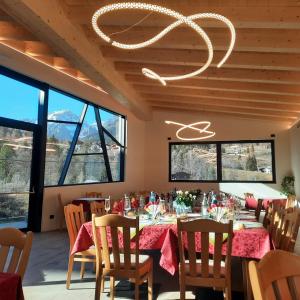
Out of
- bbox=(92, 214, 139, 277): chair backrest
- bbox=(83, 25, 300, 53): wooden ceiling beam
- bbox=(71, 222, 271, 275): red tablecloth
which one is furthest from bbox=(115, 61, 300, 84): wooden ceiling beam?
bbox=(92, 214, 139, 277): chair backrest

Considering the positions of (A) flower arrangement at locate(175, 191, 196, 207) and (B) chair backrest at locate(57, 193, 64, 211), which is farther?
(B) chair backrest at locate(57, 193, 64, 211)

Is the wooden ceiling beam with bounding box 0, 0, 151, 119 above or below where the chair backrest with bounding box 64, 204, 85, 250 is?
above

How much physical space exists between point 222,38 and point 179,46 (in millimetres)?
735

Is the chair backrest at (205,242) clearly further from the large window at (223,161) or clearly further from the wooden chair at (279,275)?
the large window at (223,161)

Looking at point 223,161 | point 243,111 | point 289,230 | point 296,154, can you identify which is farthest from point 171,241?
point 223,161

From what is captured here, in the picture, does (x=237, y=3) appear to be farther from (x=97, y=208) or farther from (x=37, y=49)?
(x=37, y=49)

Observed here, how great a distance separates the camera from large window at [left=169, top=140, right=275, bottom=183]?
9680 millimetres

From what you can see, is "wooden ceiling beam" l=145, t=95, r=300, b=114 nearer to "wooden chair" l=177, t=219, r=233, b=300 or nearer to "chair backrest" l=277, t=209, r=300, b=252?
"chair backrest" l=277, t=209, r=300, b=252

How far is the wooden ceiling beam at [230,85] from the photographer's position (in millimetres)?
6227

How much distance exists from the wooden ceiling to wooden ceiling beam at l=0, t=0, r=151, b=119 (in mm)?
11

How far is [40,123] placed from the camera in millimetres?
6641

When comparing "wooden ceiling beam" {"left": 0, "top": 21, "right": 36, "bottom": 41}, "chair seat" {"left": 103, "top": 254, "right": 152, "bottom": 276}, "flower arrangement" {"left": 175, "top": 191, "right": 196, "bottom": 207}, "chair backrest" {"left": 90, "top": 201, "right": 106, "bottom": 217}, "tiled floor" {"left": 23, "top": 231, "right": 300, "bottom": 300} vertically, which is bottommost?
"tiled floor" {"left": 23, "top": 231, "right": 300, "bottom": 300}

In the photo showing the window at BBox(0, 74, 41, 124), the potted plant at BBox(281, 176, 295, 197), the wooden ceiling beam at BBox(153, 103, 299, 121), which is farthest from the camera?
the potted plant at BBox(281, 176, 295, 197)

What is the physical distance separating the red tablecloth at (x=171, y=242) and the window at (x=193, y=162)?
24.0 ft
